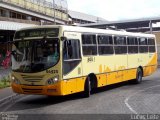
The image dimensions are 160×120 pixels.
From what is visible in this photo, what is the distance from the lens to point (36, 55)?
584 inches

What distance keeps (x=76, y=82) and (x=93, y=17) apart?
91773mm

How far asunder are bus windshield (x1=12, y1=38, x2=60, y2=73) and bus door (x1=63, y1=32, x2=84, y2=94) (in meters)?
0.43

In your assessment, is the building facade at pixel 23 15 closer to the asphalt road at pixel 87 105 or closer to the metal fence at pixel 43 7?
the metal fence at pixel 43 7

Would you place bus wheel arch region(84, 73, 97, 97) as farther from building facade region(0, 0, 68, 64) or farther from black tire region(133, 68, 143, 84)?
building facade region(0, 0, 68, 64)

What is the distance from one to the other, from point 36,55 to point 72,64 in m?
1.44

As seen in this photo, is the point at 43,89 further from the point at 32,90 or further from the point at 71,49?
the point at 71,49

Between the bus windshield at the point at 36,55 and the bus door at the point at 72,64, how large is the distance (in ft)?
1.43

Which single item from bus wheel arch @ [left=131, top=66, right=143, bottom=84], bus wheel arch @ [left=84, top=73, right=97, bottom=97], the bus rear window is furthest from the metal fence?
the bus rear window

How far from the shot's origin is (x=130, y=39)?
22156 mm

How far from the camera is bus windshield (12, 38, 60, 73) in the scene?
1469 centimetres

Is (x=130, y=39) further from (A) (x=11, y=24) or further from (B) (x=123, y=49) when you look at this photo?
(A) (x=11, y=24)

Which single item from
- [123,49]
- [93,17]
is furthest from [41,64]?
[93,17]

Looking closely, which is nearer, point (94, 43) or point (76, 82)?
point (76, 82)

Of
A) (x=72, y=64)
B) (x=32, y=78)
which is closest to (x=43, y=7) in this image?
(x=72, y=64)
